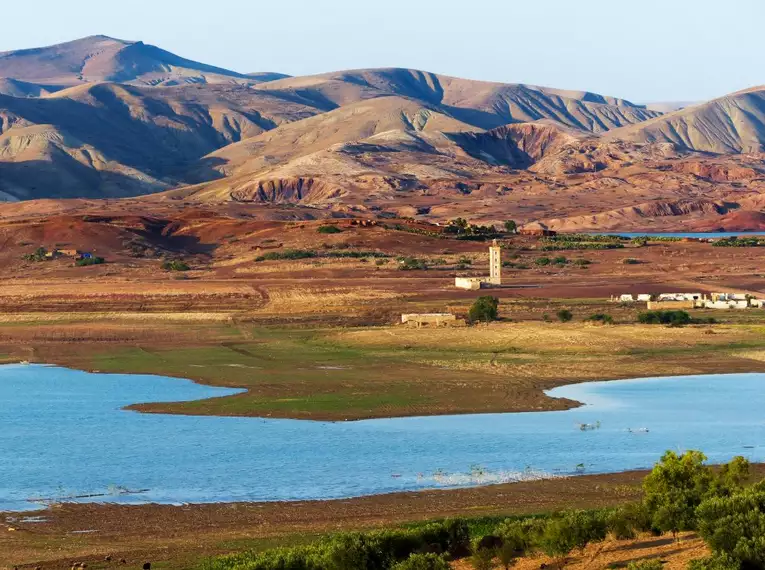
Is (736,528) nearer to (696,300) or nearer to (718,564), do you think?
(718,564)

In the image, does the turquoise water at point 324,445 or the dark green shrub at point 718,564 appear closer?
the dark green shrub at point 718,564

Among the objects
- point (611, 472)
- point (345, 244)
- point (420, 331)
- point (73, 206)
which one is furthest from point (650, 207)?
point (611, 472)

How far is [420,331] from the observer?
5934 centimetres

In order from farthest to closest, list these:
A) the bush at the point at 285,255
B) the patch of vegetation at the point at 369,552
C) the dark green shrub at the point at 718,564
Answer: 1. the bush at the point at 285,255
2. the patch of vegetation at the point at 369,552
3. the dark green shrub at the point at 718,564

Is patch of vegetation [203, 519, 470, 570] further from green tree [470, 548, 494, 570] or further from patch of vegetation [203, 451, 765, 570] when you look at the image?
green tree [470, 548, 494, 570]

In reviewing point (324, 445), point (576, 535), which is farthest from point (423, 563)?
point (324, 445)

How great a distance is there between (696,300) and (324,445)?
41399 millimetres

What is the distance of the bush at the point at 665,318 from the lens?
60.1 meters

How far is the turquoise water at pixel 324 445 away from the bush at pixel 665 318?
1702cm

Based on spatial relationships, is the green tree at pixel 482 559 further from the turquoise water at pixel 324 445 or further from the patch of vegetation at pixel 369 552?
the turquoise water at pixel 324 445

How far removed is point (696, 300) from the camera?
2744 inches

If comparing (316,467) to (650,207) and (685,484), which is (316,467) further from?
(650,207)

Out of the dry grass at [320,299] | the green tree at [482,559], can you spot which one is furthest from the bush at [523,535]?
the dry grass at [320,299]

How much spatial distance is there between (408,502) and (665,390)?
19.5 m
